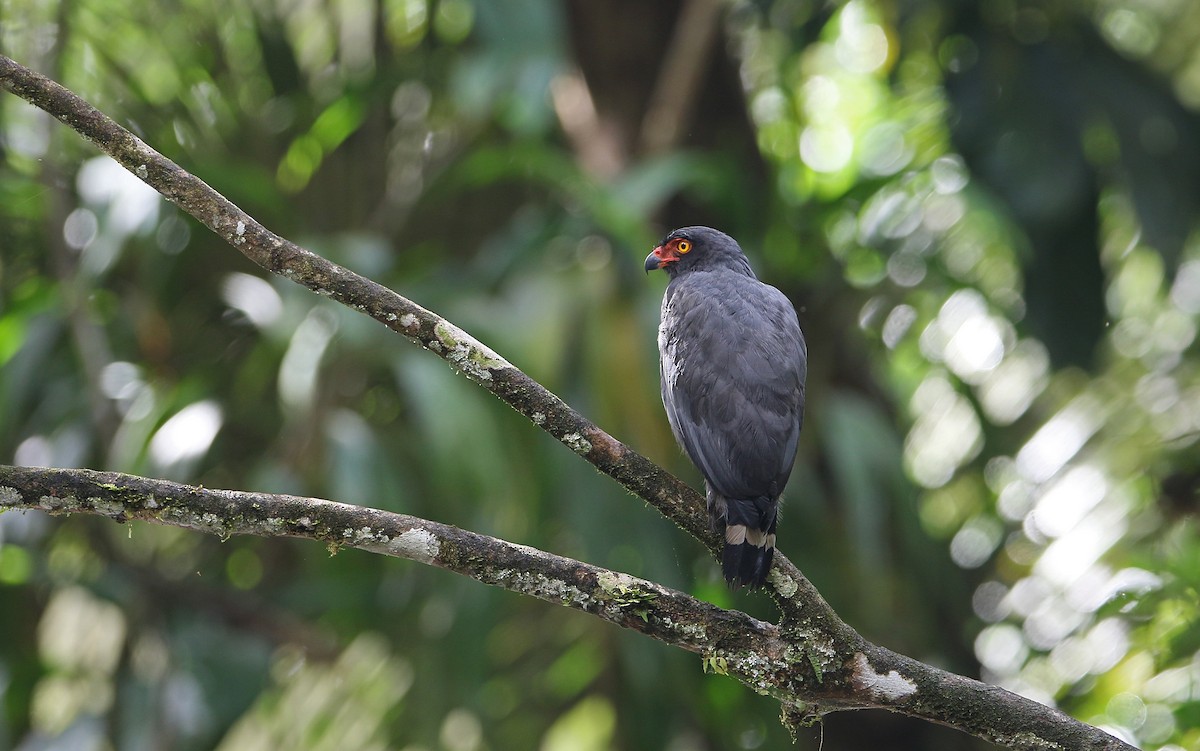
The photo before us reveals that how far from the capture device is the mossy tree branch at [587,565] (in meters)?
2.31

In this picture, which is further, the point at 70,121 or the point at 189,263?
the point at 189,263

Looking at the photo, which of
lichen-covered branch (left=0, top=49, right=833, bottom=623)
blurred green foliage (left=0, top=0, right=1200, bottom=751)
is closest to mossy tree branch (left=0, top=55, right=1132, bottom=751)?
lichen-covered branch (left=0, top=49, right=833, bottom=623)

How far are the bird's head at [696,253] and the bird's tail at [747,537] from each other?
1309 mm

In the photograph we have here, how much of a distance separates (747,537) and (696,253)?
156 cm

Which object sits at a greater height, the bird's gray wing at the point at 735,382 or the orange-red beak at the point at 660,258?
the orange-red beak at the point at 660,258

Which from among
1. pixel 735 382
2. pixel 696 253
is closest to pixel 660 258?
pixel 696 253

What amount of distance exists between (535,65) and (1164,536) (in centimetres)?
329

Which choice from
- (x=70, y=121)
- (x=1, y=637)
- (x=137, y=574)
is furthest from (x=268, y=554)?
(x=70, y=121)

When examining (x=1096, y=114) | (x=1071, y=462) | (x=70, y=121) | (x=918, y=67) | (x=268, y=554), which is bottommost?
(x=70, y=121)

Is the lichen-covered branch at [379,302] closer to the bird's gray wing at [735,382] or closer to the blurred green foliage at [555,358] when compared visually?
the bird's gray wing at [735,382]

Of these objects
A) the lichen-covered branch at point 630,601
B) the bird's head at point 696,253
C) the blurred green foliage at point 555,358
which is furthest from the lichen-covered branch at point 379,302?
the blurred green foliage at point 555,358

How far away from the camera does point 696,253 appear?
4.00m

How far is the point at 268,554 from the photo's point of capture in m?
5.83

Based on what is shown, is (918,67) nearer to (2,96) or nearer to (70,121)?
(2,96)
